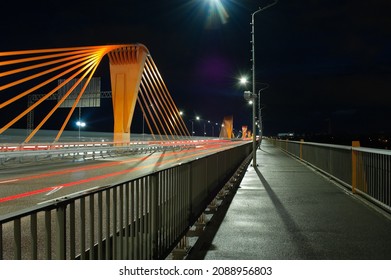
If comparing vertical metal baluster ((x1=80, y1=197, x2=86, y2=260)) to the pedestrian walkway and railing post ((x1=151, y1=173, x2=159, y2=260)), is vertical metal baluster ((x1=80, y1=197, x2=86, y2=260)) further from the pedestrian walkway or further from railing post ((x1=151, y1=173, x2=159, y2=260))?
the pedestrian walkway

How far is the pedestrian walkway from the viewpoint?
564 centimetres

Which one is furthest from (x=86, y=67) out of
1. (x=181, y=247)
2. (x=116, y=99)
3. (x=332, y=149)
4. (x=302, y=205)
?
(x=181, y=247)

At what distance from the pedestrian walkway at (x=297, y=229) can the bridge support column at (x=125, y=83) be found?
2520 centimetres

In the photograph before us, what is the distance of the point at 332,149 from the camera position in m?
14.2

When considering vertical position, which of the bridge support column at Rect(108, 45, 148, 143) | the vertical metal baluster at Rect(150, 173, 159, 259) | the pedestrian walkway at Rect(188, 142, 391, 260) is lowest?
the pedestrian walkway at Rect(188, 142, 391, 260)

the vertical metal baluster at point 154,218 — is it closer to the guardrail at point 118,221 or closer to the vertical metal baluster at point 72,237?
the guardrail at point 118,221

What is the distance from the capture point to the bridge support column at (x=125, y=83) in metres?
35.6

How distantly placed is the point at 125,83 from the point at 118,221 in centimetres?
3311

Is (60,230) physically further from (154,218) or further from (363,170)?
(363,170)

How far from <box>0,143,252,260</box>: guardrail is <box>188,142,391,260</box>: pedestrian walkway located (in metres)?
0.61

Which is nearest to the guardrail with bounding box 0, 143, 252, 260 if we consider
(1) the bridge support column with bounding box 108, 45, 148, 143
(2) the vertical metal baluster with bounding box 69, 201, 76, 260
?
(2) the vertical metal baluster with bounding box 69, 201, 76, 260

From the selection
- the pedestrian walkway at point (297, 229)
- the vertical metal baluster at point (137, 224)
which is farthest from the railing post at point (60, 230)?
the pedestrian walkway at point (297, 229)

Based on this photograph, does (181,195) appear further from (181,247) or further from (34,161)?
(34,161)
